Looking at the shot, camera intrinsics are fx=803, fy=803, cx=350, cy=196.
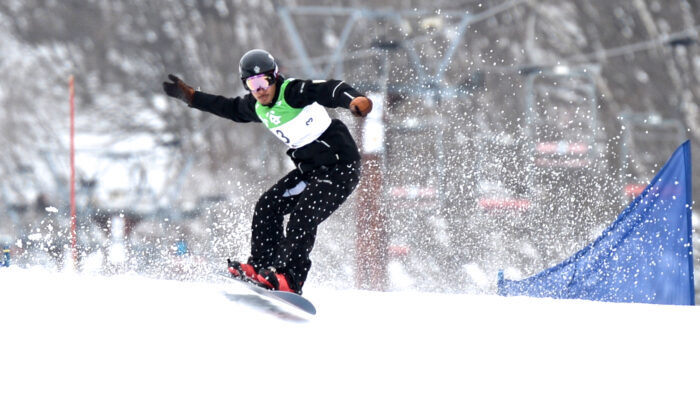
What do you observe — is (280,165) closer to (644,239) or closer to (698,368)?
(644,239)

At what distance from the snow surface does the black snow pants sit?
0.35 meters

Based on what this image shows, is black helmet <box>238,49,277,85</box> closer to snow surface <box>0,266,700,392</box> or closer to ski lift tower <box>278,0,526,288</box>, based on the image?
snow surface <box>0,266,700,392</box>

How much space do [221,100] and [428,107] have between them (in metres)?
20.8

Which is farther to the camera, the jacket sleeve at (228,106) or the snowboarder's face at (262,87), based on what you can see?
the jacket sleeve at (228,106)

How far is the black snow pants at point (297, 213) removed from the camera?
3.89 meters

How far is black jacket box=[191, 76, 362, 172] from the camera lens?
146 inches

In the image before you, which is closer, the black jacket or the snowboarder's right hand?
the black jacket

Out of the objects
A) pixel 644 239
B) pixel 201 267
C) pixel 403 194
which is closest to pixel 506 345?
pixel 644 239

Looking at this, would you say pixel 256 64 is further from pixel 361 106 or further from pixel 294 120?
pixel 361 106

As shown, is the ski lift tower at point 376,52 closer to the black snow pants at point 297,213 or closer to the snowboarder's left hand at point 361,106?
the black snow pants at point 297,213

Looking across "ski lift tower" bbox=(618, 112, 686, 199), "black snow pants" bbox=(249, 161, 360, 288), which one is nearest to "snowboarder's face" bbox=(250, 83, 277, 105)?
"black snow pants" bbox=(249, 161, 360, 288)

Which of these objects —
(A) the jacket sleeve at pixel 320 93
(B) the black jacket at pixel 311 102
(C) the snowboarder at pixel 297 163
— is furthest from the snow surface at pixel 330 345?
(A) the jacket sleeve at pixel 320 93

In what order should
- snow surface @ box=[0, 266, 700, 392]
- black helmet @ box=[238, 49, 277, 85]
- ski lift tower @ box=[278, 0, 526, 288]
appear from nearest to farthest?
snow surface @ box=[0, 266, 700, 392] → black helmet @ box=[238, 49, 277, 85] → ski lift tower @ box=[278, 0, 526, 288]

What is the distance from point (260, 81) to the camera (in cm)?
385
